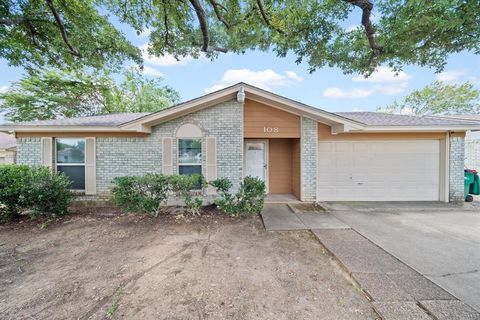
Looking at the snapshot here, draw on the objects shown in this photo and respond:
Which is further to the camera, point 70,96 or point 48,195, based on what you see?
point 70,96

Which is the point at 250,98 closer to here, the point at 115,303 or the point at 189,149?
the point at 189,149

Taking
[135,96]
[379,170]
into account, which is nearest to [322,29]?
[379,170]

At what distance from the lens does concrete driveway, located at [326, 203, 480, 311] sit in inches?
112

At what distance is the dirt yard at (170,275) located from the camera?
2268 mm

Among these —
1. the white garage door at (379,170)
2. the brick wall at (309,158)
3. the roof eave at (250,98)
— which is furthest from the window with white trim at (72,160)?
the white garage door at (379,170)

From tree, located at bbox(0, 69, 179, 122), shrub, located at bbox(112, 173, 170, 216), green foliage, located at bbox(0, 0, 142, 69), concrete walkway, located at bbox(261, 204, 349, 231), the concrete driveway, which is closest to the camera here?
the concrete driveway

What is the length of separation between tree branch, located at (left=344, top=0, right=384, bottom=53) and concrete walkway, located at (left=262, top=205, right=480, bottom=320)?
531 cm

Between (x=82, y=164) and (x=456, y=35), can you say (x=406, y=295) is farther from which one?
(x=82, y=164)

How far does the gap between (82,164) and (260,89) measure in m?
6.28

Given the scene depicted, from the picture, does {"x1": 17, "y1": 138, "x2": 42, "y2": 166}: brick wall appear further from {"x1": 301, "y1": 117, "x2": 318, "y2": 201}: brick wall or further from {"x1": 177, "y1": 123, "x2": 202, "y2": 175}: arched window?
{"x1": 301, "y1": 117, "x2": 318, "y2": 201}: brick wall

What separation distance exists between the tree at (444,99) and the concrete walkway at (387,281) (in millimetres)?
28764

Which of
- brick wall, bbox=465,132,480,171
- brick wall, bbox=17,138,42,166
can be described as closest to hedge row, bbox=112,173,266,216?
brick wall, bbox=17,138,42,166

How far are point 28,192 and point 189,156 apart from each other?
4.08 metres

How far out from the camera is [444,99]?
22.8m
